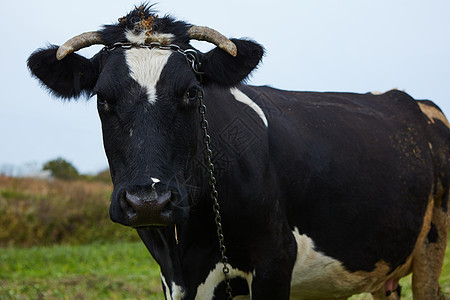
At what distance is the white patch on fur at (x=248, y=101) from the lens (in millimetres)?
4359

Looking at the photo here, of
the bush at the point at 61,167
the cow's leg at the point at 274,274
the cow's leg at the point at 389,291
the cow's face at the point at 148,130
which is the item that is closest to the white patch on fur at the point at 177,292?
the cow's leg at the point at 274,274

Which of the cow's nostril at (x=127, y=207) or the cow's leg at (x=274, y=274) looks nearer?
the cow's nostril at (x=127, y=207)

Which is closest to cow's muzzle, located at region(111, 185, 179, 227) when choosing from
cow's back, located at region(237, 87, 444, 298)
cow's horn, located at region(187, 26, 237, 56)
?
cow's horn, located at region(187, 26, 237, 56)

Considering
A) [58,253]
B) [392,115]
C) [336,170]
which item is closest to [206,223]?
[336,170]

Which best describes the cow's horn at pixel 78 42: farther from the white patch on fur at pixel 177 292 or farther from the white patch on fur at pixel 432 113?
the white patch on fur at pixel 432 113

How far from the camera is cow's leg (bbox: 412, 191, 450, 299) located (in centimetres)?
557

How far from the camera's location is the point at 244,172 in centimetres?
392

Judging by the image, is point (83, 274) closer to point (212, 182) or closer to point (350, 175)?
point (350, 175)

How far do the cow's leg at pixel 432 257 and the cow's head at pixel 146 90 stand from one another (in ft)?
9.58

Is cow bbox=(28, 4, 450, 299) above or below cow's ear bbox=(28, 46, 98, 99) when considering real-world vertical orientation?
below

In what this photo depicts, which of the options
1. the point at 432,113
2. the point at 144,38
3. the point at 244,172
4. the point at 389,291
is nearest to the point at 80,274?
the point at 389,291

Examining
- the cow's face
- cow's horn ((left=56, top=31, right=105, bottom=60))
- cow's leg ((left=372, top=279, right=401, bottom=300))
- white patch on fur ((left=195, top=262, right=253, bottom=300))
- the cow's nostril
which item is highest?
cow's horn ((left=56, top=31, right=105, bottom=60))

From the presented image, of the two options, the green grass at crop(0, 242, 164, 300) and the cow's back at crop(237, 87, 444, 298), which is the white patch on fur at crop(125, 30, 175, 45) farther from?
the green grass at crop(0, 242, 164, 300)

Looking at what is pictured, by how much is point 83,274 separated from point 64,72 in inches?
319
